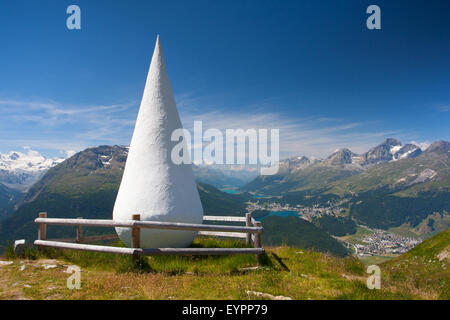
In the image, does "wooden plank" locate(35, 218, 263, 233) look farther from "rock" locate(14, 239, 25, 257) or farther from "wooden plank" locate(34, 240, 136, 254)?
"rock" locate(14, 239, 25, 257)

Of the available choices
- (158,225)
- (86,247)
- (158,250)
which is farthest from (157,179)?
(86,247)

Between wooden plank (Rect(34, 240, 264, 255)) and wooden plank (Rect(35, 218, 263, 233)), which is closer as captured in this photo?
wooden plank (Rect(34, 240, 264, 255))

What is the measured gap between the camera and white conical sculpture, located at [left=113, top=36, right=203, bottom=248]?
9391mm

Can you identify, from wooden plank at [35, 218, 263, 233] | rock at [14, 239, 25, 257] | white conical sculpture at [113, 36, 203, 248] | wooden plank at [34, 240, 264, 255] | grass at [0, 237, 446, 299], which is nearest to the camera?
grass at [0, 237, 446, 299]

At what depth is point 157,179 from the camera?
9703 millimetres

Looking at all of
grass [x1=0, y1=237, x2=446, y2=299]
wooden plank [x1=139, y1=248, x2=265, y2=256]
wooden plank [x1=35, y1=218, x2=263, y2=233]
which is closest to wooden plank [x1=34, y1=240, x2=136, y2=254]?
grass [x1=0, y1=237, x2=446, y2=299]

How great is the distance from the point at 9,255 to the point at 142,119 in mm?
7175

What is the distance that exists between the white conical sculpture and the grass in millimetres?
1156

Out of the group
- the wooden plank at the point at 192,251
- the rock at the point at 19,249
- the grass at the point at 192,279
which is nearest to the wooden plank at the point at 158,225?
the wooden plank at the point at 192,251

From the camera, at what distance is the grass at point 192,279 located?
608 cm

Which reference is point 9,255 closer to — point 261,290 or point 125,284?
point 125,284

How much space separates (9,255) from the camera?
919 centimetres

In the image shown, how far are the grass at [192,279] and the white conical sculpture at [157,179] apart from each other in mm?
1156
